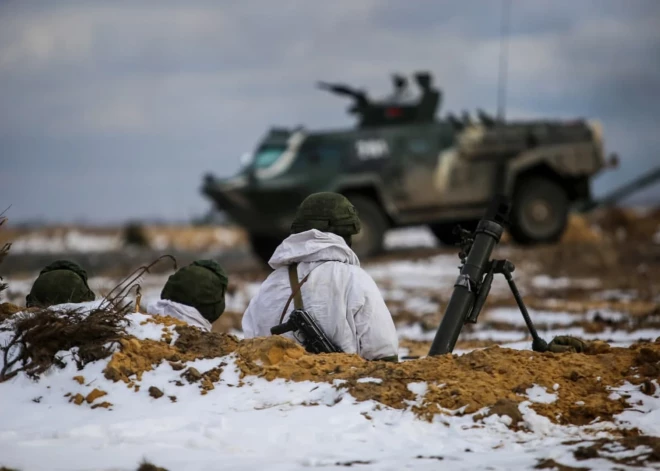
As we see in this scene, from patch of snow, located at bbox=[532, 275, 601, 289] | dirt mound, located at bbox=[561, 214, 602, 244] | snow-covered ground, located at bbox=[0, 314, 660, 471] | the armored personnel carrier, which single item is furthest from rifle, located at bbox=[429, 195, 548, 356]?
dirt mound, located at bbox=[561, 214, 602, 244]

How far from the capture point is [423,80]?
844 inches

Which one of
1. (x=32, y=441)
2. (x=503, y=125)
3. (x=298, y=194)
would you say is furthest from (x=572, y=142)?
(x=32, y=441)

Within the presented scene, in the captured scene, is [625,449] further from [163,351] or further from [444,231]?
[444,231]

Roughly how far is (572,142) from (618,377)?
54.6 ft

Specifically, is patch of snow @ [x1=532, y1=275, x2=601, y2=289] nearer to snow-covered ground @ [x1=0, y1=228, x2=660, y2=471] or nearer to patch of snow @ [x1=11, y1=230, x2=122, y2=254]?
snow-covered ground @ [x1=0, y1=228, x2=660, y2=471]

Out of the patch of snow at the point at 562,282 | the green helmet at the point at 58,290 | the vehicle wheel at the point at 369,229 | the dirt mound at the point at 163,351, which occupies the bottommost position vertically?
the dirt mound at the point at 163,351

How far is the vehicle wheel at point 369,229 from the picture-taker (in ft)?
65.5

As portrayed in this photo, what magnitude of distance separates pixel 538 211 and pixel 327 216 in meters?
16.3

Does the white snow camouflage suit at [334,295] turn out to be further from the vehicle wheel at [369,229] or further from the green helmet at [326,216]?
the vehicle wheel at [369,229]

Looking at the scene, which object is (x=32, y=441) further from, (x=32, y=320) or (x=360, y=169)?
(x=360, y=169)

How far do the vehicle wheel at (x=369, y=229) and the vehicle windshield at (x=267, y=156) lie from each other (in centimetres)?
145

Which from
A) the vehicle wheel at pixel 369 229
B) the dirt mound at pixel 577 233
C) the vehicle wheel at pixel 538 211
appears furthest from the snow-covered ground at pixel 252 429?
the dirt mound at pixel 577 233

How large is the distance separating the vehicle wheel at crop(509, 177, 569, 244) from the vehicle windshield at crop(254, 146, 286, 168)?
462 cm

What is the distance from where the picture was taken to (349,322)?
237 inches
